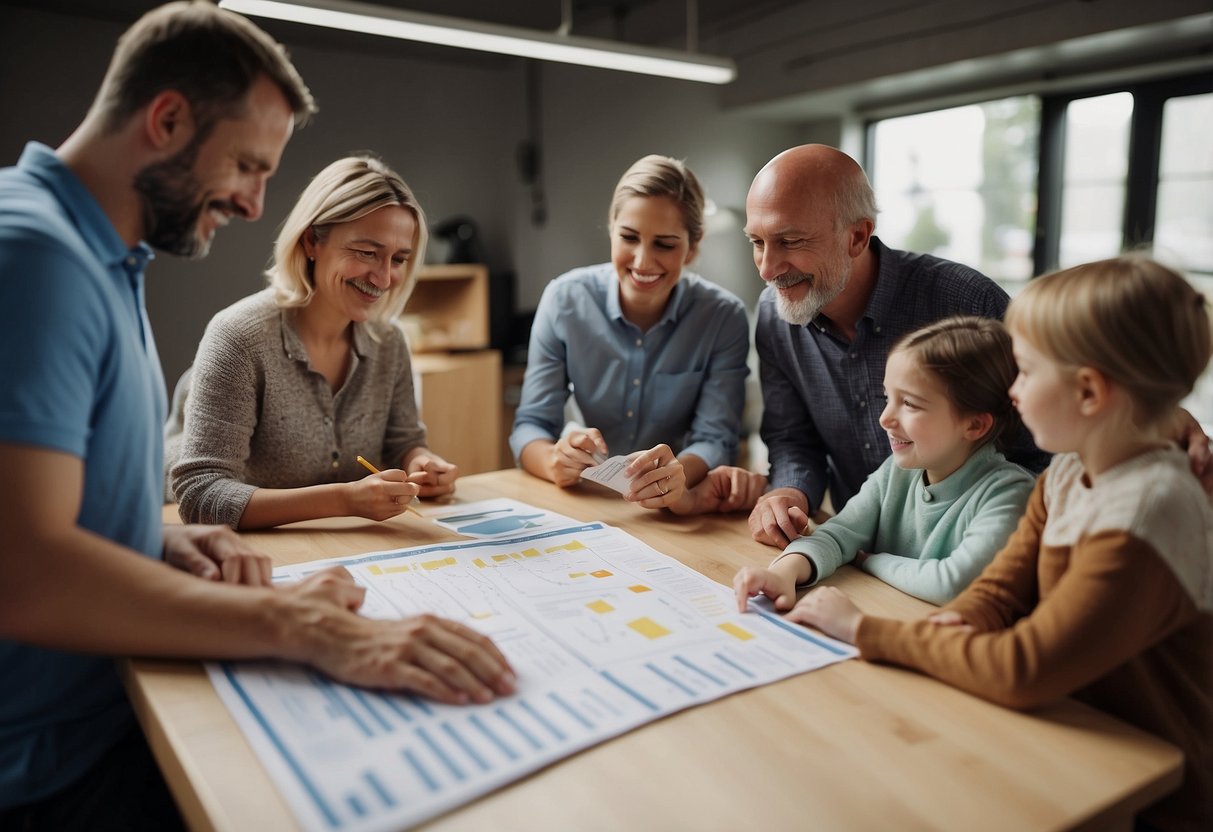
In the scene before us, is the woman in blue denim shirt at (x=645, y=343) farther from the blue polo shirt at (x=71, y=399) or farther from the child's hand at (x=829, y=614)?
the blue polo shirt at (x=71, y=399)

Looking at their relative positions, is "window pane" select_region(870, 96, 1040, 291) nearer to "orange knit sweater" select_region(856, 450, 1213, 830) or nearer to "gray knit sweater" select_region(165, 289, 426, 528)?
"gray knit sweater" select_region(165, 289, 426, 528)

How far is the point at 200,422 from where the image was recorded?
5.34 ft

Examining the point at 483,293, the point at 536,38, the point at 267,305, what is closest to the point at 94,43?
the point at 483,293

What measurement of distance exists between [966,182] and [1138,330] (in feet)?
14.5

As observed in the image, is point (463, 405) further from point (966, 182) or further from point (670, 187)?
point (966, 182)

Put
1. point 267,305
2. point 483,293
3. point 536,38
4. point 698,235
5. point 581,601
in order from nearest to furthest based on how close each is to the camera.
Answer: point 581,601 → point 267,305 → point 698,235 → point 536,38 → point 483,293

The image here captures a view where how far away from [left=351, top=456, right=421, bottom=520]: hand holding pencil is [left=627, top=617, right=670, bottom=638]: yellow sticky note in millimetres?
610

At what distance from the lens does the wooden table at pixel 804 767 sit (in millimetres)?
Result: 770

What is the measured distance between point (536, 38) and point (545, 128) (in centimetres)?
261

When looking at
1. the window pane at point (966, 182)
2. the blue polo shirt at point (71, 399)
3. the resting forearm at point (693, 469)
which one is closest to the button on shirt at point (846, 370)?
the resting forearm at point (693, 469)

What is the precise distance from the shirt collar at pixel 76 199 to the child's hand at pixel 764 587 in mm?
912

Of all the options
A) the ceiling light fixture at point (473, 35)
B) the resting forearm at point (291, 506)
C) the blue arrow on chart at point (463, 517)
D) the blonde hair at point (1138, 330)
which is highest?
the ceiling light fixture at point (473, 35)

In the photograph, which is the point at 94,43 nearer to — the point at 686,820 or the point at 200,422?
the point at 200,422

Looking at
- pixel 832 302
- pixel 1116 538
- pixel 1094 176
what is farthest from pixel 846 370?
pixel 1094 176
